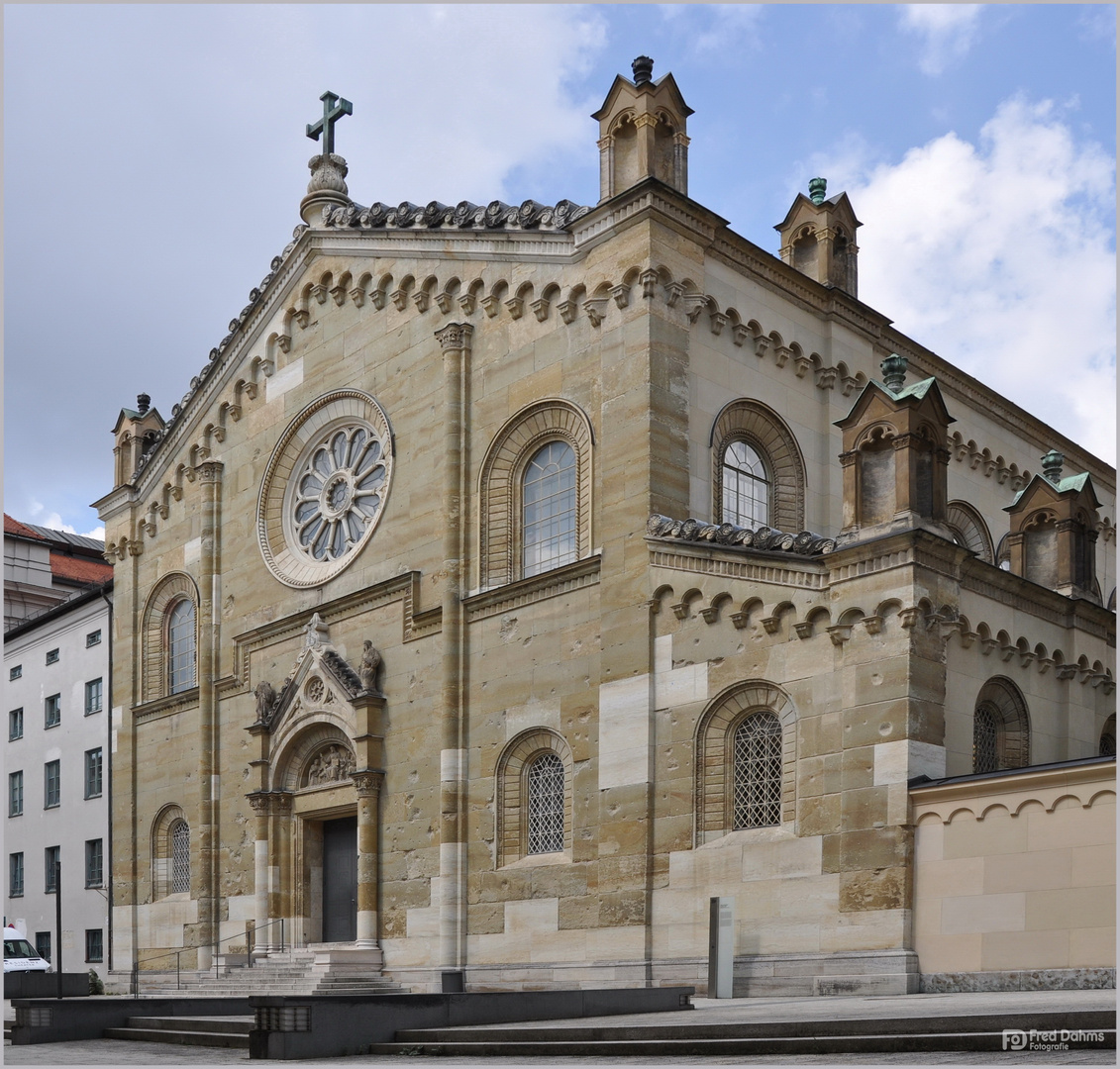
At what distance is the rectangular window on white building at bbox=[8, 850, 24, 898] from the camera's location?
4181 cm

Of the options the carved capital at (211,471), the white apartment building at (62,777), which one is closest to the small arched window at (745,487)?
the carved capital at (211,471)

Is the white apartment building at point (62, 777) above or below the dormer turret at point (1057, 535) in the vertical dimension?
below

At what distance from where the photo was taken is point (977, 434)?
31.4 meters

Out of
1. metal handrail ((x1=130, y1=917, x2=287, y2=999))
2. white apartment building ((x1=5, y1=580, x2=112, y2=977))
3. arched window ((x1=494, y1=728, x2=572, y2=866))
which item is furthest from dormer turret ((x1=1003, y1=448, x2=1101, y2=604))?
white apartment building ((x1=5, y1=580, x2=112, y2=977))

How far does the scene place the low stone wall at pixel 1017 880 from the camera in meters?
17.6

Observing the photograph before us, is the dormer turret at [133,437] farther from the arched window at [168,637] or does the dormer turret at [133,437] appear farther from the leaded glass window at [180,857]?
the leaded glass window at [180,857]

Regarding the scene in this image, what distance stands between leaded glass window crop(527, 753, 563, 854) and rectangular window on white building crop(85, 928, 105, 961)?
1708 centimetres

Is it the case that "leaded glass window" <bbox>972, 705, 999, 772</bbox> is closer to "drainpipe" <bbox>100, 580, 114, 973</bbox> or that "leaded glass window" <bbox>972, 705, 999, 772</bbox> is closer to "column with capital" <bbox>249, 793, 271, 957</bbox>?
"column with capital" <bbox>249, 793, 271, 957</bbox>

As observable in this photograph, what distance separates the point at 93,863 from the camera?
38.2 meters

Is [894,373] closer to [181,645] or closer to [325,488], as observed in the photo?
[325,488]

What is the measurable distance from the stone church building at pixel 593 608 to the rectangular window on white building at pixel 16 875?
29.9 ft

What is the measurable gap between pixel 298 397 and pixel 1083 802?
18592mm

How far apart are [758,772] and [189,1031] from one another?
8.62 metres

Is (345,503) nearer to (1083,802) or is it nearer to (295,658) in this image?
(295,658)
